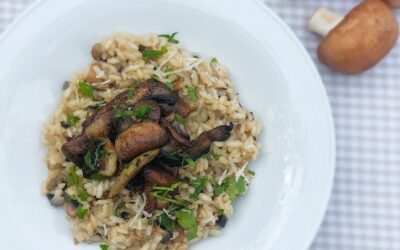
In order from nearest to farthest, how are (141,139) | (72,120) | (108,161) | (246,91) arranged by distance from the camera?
(141,139) < (108,161) < (72,120) < (246,91)

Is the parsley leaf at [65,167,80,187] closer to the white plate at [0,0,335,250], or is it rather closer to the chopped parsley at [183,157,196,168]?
the white plate at [0,0,335,250]

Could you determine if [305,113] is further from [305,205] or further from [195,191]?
[195,191]

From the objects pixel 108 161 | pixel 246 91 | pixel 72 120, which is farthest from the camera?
pixel 246 91

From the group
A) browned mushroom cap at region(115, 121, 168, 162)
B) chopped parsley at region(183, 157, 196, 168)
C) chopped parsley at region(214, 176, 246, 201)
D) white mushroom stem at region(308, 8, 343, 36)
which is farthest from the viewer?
white mushroom stem at region(308, 8, 343, 36)

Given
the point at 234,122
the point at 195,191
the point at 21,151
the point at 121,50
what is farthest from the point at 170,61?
the point at 21,151

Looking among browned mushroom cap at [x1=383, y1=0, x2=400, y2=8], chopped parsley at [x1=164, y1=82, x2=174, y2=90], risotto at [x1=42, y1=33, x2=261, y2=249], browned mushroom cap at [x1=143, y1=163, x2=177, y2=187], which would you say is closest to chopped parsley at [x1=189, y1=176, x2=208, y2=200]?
risotto at [x1=42, y1=33, x2=261, y2=249]

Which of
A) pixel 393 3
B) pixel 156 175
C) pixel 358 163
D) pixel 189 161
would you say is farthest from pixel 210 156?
pixel 393 3

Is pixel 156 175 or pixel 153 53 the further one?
pixel 153 53

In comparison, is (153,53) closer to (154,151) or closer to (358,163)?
(154,151)
